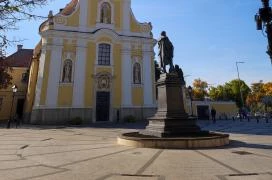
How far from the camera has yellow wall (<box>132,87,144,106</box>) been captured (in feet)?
92.2

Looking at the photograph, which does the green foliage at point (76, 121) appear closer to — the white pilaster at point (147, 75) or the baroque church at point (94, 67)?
the baroque church at point (94, 67)

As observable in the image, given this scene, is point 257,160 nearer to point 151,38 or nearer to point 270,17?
point 270,17

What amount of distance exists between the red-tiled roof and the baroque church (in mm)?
9867

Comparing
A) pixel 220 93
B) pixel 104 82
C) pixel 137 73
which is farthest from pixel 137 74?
pixel 220 93

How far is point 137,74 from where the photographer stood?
29.1 meters

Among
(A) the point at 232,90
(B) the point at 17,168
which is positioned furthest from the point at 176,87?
(A) the point at 232,90

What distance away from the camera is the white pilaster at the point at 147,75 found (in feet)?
93.6

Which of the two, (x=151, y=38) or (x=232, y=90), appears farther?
(x=232, y=90)

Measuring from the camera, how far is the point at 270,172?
556 cm

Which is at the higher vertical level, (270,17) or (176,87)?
(270,17)

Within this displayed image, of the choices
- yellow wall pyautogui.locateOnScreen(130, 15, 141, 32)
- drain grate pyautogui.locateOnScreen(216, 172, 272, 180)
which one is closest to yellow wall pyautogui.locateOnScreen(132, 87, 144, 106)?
yellow wall pyautogui.locateOnScreen(130, 15, 141, 32)

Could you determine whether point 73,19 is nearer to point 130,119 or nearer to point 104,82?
point 104,82

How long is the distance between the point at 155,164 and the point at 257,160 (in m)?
2.78

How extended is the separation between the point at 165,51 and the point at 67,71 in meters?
16.5
